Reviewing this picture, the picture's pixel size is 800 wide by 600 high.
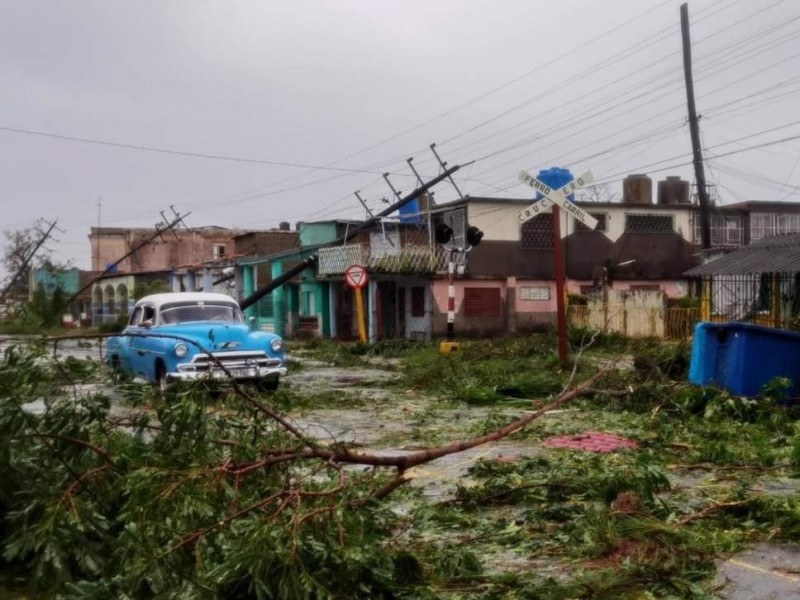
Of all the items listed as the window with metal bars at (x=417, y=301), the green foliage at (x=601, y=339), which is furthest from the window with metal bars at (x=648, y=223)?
the green foliage at (x=601, y=339)

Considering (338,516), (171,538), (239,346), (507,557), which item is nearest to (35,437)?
(171,538)

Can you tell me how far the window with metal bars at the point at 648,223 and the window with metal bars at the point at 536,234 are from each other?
3.75 metres

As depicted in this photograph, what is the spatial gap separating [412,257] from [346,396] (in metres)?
17.9

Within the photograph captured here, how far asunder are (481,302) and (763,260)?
14.4 m

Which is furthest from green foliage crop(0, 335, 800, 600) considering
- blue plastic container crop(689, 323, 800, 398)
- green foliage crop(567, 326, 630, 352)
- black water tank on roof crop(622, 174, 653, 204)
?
black water tank on roof crop(622, 174, 653, 204)

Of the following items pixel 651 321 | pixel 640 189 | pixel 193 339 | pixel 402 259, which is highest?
pixel 640 189

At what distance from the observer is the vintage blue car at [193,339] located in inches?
582

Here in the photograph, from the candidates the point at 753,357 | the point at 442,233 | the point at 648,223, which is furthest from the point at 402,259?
the point at 753,357

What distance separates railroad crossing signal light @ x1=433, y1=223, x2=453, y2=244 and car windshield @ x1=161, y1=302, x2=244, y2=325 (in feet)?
52.3

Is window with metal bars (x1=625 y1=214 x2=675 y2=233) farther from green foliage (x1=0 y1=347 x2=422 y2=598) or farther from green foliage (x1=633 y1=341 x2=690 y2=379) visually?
green foliage (x1=0 y1=347 x2=422 y2=598)

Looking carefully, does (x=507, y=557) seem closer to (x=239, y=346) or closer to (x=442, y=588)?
(x=442, y=588)

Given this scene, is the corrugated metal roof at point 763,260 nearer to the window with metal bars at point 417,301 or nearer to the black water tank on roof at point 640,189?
the window with metal bars at point 417,301

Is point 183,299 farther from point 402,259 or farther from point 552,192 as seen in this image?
point 402,259

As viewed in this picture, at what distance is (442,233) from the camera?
3394 centimetres
